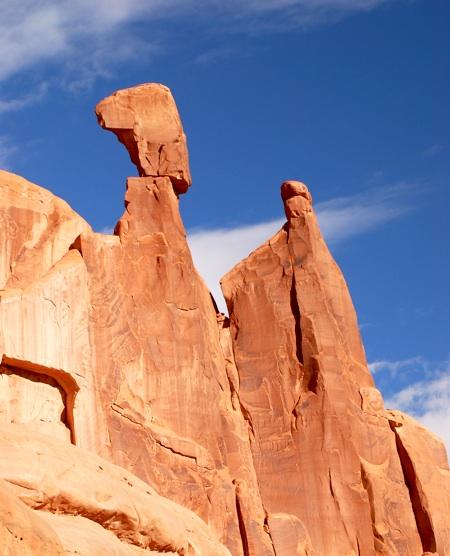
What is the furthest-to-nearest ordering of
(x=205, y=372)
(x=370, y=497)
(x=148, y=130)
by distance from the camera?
(x=148, y=130), (x=370, y=497), (x=205, y=372)

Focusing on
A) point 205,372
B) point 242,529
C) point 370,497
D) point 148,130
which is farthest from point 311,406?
point 148,130

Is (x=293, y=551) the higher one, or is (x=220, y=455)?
(x=220, y=455)

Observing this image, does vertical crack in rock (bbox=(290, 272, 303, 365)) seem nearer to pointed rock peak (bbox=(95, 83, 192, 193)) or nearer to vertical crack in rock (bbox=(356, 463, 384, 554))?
vertical crack in rock (bbox=(356, 463, 384, 554))

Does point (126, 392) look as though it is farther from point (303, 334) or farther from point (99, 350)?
point (303, 334)

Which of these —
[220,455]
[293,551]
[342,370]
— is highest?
[342,370]

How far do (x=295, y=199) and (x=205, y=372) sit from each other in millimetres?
5728

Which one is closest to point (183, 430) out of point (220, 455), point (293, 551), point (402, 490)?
point (220, 455)

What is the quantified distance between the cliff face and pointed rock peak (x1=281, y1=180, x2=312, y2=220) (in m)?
0.05

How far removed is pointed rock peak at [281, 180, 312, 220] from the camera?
35.8 metres

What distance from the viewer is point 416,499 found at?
34.7m

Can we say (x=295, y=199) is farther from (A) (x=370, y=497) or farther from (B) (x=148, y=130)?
(A) (x=370, y=497)

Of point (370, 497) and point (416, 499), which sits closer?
point (370, 497)

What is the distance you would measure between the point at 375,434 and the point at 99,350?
7604 mm

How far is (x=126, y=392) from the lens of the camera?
3038cm
